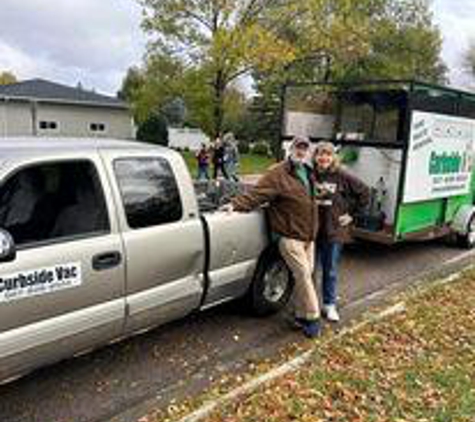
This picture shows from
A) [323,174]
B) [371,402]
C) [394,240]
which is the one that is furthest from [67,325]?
[394,240]

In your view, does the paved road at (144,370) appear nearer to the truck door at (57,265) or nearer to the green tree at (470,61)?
the truck door at (57,265)

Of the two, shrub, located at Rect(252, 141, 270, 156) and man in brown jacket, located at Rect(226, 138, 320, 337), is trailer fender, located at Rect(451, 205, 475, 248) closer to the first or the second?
man in brown jacket, located at Rect(226, 138, 320, 337)

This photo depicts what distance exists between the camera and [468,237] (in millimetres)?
8969

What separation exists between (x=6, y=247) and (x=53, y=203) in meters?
0.75

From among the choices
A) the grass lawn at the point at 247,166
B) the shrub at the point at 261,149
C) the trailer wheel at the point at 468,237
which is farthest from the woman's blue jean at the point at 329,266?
the shrub at the point at 261,149

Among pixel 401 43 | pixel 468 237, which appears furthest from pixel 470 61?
pixel 468 237

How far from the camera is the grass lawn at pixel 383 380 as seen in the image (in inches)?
147

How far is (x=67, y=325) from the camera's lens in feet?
11.5

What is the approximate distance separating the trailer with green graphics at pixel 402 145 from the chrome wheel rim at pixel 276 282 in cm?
230

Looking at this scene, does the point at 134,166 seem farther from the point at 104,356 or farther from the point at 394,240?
the point at 394,240

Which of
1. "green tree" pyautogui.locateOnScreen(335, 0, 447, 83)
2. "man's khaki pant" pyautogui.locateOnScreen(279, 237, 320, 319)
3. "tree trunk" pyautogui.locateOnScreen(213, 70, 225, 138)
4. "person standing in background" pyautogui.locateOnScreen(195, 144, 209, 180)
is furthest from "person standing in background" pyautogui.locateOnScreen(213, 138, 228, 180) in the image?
"green tree" pyautogui.locateOnScreen(335, 0, 447, 83)

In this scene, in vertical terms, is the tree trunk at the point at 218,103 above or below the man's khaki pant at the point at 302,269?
above

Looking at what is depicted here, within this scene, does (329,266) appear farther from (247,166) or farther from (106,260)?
(247,166)

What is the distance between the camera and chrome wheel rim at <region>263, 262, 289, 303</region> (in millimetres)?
5461
